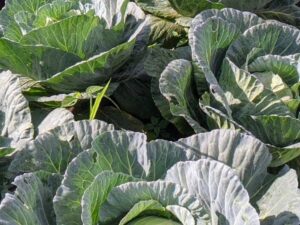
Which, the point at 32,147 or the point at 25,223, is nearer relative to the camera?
the point at 25,223

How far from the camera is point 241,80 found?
1618 millimetres

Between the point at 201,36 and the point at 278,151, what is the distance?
0.43 metres

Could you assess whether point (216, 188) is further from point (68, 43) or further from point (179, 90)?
point (68, 43)

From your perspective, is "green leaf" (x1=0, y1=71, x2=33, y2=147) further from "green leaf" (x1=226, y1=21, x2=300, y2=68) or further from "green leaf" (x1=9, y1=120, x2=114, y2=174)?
"green leaf" (x1=226, y1=21, x2=300, y2=68)

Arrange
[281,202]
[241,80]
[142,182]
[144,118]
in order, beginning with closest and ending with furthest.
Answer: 1. [142,182]
2. [281,202]
3. [241,80]
4. [144,118]

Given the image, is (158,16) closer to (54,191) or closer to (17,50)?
(17,50)

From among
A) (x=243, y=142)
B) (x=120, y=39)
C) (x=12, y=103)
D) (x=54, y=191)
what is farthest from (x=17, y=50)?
(x=243, y=142)

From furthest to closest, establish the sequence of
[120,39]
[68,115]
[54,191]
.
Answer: [120,39] < [68,115] < [54,191]

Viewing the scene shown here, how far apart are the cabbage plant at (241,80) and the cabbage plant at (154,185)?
0.54 ft

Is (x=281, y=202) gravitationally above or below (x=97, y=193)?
below

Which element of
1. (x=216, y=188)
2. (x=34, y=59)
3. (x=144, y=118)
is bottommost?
Answer: (x=144, y=118)

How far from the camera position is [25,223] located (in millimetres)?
1240

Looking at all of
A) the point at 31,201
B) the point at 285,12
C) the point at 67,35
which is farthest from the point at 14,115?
the point at 285,12

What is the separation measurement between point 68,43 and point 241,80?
1.85 ft
